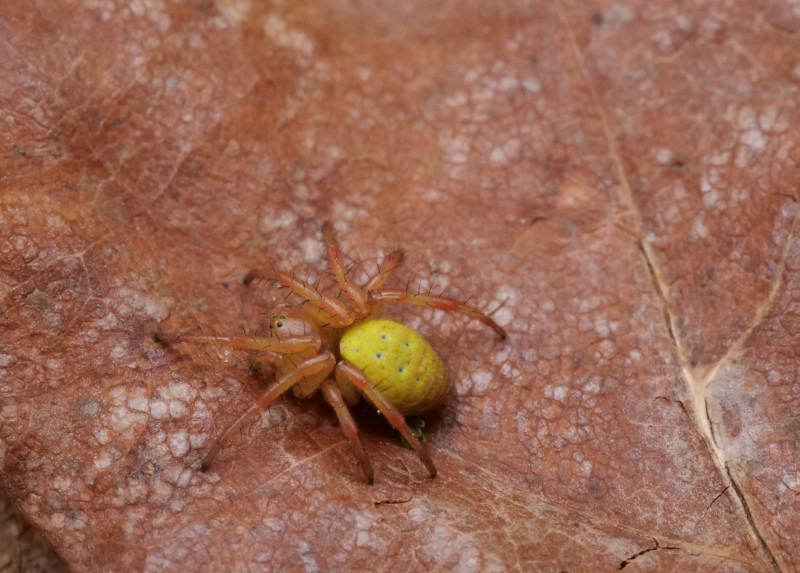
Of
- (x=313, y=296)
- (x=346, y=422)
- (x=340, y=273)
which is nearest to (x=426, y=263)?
(x=340, y=273)

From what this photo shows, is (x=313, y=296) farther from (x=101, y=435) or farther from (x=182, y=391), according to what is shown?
(x=101, y=435)

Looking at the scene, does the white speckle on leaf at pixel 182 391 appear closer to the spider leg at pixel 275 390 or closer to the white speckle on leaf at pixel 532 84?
the spider leg at pixel 275 390

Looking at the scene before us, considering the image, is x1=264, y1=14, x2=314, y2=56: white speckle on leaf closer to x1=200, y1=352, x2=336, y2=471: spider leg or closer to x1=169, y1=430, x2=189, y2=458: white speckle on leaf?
x1=200, y1=352, x2=336, y2=471: spider leg

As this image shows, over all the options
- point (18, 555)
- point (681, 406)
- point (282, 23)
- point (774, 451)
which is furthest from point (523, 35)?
point (18, 555)

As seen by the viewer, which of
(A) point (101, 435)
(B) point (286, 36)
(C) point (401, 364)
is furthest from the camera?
(B) point (286, 36)

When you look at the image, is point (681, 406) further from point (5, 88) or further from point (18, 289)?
point (5, 88)

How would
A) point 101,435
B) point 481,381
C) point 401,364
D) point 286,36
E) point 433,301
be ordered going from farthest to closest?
point 286,36
point 433,301
point 481,381
point 401,364
point 101,435

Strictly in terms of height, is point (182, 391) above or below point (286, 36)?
below
